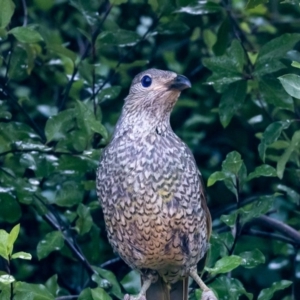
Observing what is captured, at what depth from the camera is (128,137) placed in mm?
5090

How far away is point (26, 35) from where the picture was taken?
17.1ft

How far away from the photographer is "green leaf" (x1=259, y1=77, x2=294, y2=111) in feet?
18.0

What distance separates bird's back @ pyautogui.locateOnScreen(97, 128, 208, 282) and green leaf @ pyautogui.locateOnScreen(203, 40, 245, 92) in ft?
1.67

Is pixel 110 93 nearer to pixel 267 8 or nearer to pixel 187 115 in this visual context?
pixel 187 115

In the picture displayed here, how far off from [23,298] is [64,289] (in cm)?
152

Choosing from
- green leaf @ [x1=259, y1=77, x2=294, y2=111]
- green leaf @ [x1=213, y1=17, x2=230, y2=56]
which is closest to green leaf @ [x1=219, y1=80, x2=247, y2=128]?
green leaf @ [x1=259, y1=77, x2=294, y2=111]

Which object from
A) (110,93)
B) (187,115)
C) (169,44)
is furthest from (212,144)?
(110,93)

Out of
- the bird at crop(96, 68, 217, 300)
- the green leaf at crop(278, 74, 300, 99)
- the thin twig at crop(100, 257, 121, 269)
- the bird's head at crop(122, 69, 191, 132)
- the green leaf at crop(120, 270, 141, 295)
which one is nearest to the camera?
the green leaf at crop(278, 74, 300, 99)

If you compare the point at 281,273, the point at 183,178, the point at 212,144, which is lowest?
the point at 281,273

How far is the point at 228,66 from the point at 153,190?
0.99 m

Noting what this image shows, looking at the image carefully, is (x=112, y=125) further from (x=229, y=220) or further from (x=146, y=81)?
(x=229, y=220)

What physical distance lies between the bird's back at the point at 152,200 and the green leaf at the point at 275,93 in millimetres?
686

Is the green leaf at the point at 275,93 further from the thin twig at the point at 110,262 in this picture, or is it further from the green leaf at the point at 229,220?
the thin twig at the point at 110,262

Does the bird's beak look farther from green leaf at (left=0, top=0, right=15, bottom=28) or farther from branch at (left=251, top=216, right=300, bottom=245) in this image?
branch at (left=251, top=216, right=300, bottom=245)
